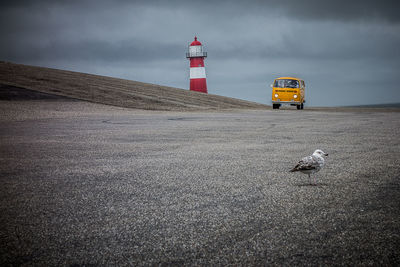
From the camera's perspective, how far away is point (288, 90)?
1087 inches

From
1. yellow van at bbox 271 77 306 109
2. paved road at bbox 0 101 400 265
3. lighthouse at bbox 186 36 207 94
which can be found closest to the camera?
paved road at bbox 0 101 400 265

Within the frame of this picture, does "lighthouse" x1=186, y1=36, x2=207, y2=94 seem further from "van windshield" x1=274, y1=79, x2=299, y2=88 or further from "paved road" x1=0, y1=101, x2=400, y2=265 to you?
"paved road" x1=0, y1=101, x2=400, y2=265

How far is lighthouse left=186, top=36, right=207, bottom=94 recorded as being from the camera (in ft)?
158

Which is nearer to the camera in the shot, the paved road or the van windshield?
the paved road

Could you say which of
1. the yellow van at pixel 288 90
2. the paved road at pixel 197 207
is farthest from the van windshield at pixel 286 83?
the paved road at pixel 197 207

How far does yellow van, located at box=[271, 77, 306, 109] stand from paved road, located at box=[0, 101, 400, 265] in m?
20.4

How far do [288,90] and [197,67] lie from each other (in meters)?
23.5

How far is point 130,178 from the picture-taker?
17.6 feet

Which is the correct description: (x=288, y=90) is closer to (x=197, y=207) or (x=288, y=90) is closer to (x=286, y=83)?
(x=286, y=83)

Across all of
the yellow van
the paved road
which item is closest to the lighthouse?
the yellow van

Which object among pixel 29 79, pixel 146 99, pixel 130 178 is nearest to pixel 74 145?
pixel 130 178

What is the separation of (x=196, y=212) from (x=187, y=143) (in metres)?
5.17

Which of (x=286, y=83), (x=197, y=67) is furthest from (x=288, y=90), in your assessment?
(x=197, y=67)

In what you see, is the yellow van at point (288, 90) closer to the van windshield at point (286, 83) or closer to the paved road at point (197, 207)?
the van windshield at point (286, 83)
